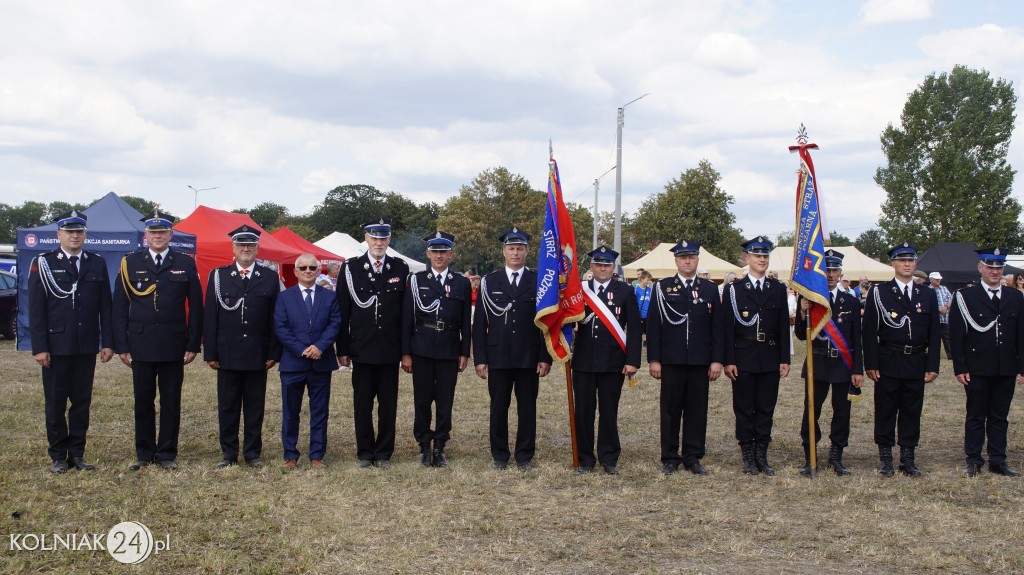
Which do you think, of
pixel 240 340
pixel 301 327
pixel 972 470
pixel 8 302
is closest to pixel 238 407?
pixel 240 340

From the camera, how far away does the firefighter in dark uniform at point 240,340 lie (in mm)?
6277

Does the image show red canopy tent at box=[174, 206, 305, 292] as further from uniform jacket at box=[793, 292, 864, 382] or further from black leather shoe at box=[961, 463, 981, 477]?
black leather shoe at box=[961, 463, 981, 477]

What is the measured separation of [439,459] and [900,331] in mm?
4198

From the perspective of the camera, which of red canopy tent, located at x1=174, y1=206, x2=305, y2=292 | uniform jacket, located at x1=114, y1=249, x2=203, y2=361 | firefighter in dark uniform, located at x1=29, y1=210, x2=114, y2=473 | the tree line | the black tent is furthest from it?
the tree line

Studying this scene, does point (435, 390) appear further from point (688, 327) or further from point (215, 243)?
point (215, 243)

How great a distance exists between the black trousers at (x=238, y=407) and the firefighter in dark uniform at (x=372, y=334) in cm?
75

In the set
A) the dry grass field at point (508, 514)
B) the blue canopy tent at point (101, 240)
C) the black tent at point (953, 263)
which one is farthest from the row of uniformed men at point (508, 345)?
the black tent at point (953, 263)

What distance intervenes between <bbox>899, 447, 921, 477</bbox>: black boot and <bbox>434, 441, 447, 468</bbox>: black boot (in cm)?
403

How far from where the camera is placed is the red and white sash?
21.0 ft

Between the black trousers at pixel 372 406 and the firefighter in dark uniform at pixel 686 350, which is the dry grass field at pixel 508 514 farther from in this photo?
the firefighter in dark uniform at pixel 686 350

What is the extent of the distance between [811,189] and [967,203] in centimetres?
3640

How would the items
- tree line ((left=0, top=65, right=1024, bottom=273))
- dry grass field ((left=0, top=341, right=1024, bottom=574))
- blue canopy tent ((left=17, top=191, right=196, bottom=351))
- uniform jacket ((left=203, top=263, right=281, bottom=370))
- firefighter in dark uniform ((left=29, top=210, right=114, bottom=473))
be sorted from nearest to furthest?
1. dry grass field ((left=0, top=341, right=1024, bottom=574))
2. firefighter in dark uniform ((left=29, top=210, right=114, bottom=473))
3. uniform jacket ((left=203, top=263, right=281, bottom=370))
4. blue canopy tent ((left=17, top=191, right=196, bottom=351))
5. tree line ((left=0, top=65, right=1024, bottom=273))

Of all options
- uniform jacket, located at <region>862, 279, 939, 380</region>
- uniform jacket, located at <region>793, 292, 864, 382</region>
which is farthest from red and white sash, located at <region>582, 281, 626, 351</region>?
uniform jacket, located at <region>862, 279, 939, 380</region>

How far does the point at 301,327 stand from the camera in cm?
642
